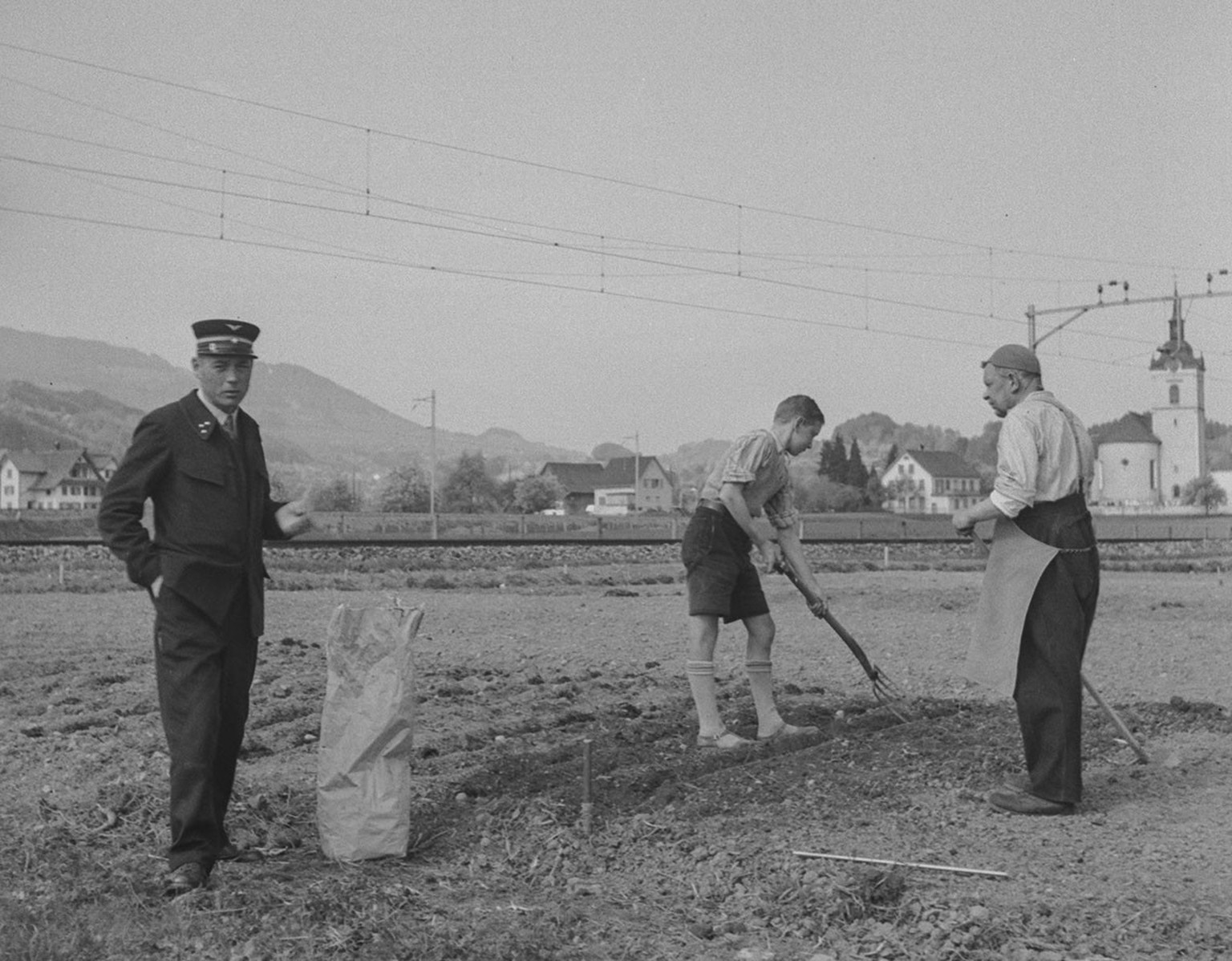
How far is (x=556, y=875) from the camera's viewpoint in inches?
189

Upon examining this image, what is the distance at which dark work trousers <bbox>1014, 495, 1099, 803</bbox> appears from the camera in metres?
5.42

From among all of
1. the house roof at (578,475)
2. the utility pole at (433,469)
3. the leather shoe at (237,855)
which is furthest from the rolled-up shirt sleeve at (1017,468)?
the house roof at (578,475)

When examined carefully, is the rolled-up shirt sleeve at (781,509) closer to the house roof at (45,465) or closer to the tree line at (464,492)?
the tree line at (464,492)

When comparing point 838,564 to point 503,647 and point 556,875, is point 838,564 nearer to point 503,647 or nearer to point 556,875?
point 503,647

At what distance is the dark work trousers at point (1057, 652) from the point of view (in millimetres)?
5422

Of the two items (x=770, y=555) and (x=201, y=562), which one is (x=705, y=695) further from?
→ (x=201, y=562)

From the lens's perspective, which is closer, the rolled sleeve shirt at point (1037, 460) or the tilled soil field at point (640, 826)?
the tilled soil field at point (640, 826)

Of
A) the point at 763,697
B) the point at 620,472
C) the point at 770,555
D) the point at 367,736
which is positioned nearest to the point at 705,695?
the point at 763,697

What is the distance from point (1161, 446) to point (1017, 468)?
132m

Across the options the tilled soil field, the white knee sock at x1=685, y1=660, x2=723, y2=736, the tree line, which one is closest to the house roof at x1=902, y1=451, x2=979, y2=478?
the tree line

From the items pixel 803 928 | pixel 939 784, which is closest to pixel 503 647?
pixel 939 784

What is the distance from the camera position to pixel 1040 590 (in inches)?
221

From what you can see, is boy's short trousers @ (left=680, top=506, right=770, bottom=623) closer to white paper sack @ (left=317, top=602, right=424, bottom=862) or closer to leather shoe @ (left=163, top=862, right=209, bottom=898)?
white paper sack @ (left=317, top=602, right=424, bottom=862)

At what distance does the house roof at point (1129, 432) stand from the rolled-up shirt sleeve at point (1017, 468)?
130 m
